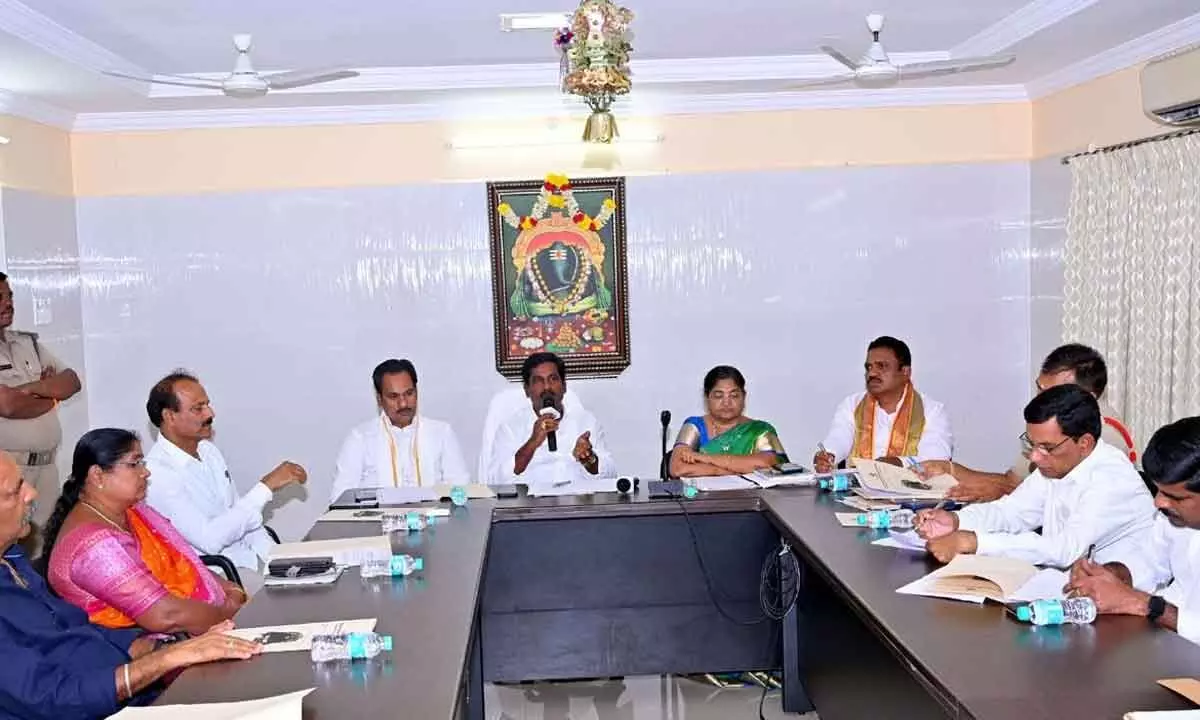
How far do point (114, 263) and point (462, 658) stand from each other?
4.36 m

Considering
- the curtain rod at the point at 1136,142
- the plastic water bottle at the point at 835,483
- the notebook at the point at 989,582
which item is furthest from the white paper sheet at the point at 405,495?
the curtain rod at the point at 1136,142

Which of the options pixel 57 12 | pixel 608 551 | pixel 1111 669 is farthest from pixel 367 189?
pixel 1111 669

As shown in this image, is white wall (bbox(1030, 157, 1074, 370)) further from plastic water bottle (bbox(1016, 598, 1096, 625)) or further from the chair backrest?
plastic water bottle (bbox(1016, 598, 1096, 625))

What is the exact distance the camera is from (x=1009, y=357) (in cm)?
626

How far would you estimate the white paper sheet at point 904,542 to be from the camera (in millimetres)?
3211

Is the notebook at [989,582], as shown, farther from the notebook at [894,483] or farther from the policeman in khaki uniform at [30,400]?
the policeman in khaki uniform at [30,400]

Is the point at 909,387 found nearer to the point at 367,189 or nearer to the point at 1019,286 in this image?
the point at 1019,286

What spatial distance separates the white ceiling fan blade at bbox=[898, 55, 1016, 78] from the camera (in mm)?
4535

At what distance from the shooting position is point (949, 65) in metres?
4.54

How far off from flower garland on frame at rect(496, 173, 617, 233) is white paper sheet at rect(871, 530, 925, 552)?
3.09 metres

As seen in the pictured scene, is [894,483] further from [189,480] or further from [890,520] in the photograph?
[189,480]

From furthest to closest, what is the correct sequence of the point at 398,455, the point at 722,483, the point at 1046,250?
the point at 1046,250
the point at 398,455
the point at 722,483

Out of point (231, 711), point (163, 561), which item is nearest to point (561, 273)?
point (163, 561)

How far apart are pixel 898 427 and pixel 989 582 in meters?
2.41
